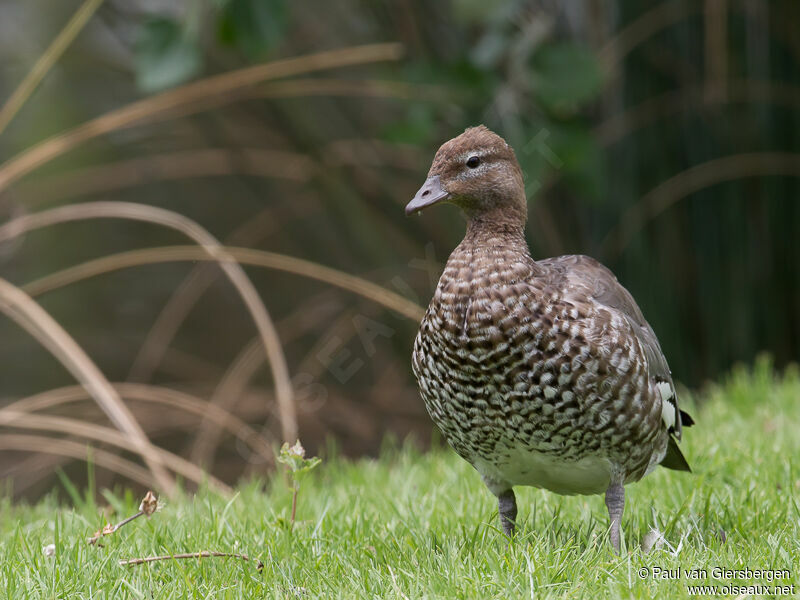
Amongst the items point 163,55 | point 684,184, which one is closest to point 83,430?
point 163,55

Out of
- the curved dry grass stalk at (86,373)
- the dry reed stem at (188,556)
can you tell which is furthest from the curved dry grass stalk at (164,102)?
the dry reed stem at (188,556)

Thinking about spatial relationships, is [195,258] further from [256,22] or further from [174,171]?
[174,171]

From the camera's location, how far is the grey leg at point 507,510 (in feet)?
10.1

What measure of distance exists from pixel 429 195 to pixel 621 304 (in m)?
0.66

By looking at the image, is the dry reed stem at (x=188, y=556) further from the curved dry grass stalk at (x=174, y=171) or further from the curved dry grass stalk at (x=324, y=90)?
the curved dry grass stalk at (x=174, y=171)

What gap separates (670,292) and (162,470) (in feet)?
11.8

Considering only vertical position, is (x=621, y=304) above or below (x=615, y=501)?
above

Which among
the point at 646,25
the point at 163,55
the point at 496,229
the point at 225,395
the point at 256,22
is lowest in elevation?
the point at 225,395

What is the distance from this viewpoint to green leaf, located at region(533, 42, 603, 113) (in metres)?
4.92

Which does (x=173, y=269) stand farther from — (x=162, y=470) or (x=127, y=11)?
(x=162, y=470)

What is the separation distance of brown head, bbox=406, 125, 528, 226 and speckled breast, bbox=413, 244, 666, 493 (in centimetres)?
21

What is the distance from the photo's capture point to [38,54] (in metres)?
7.24

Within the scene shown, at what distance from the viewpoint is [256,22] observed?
4.43 metres

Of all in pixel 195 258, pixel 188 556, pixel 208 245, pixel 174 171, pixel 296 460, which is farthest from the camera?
pixel 174 171
